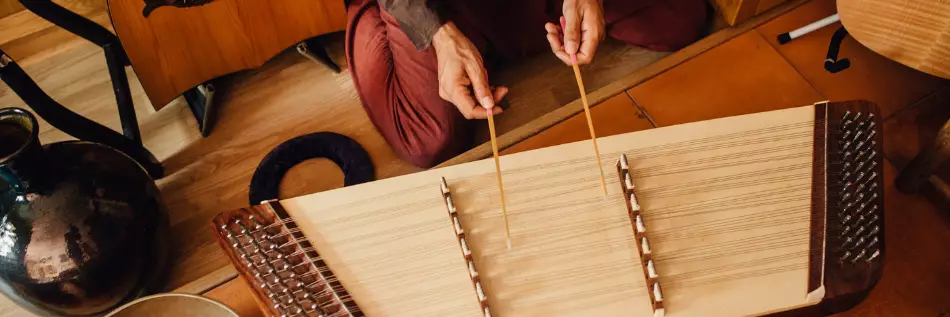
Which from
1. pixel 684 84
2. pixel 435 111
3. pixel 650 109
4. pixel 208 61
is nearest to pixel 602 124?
pixel 650 109

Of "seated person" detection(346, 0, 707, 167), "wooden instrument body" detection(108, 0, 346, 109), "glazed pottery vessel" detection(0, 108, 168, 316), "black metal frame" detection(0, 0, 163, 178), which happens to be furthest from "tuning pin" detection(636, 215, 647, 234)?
"black metal frame" detection(0, 0, 163, 178)

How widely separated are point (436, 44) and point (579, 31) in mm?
362

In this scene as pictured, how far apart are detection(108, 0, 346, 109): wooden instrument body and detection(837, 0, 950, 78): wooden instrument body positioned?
5.08ft

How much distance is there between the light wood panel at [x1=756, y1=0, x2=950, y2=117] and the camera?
5.70 ft

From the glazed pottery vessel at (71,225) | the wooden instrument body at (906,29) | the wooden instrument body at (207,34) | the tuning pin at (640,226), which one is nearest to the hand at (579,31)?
the tuning pin at (640,226)

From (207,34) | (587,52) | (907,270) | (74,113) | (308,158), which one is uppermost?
(587,52)

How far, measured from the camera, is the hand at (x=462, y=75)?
1571 millimetres

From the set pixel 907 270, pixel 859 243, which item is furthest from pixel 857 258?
pixel 907 270

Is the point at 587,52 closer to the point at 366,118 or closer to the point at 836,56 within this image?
the point at 836,56

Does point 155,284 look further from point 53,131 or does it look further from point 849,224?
point 849,224

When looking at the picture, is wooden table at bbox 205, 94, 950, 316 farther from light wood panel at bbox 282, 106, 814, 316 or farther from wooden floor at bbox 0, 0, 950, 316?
light wood panel at bbox 282, 106, 814, 316

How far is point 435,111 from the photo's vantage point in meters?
1.97

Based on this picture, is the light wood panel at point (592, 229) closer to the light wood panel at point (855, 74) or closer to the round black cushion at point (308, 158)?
the light wood panel at point (855, 74)

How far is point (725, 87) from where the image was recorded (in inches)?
68.5
